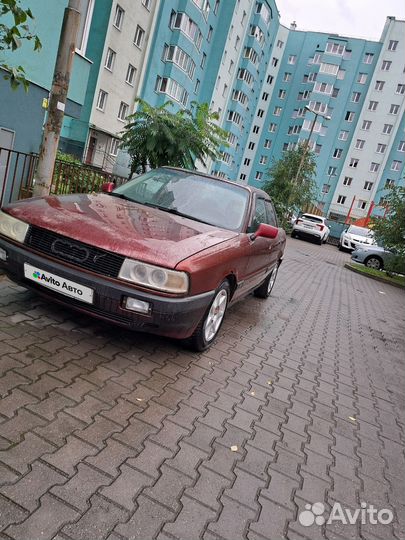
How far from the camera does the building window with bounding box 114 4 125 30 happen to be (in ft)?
84.9

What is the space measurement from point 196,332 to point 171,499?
1.80 meters

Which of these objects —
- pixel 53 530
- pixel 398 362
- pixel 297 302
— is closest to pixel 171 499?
pixel 53 530

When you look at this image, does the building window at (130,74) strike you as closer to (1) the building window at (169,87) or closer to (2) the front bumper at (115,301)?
(1) the building window at (169,87)

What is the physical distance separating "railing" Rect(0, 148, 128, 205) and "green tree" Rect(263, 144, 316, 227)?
1943 centimetres

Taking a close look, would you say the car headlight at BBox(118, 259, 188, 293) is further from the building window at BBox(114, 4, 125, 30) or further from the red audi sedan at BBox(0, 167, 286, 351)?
the building window at BBox(114, 4, 125, 30)

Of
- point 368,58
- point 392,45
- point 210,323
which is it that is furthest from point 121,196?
point 392,45

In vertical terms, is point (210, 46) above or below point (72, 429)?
above

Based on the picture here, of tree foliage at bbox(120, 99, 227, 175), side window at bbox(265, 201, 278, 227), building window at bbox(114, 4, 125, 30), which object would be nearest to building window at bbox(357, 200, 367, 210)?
building window at bbox(114, 4, 125, 30)

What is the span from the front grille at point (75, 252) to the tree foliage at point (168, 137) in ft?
19.1

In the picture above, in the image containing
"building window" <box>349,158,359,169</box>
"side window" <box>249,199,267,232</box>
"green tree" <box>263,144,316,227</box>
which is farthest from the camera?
"building window" <box>349,158,359,169</box>

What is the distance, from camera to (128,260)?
319cm

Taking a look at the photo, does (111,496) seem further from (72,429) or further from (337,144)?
(337,144)

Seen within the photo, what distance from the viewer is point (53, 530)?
183cm

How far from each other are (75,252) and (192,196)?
6.06 ft
